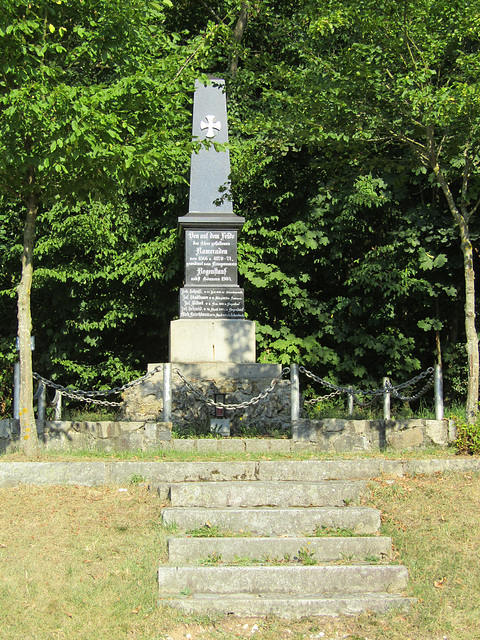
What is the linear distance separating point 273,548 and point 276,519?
40 cm

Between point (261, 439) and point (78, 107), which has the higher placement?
point (78, 107)

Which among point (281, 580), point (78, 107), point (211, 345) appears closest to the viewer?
point (281, 580)

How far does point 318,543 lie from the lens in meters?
5.68

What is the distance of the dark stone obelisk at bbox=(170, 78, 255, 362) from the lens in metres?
11.0

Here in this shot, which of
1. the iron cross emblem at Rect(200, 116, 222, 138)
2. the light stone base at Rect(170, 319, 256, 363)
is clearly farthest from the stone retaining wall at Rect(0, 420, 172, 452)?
the iron cross emblem at Rect(200, 116, 222, 138)

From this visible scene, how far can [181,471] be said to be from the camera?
7.19 m

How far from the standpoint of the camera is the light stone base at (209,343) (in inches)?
433

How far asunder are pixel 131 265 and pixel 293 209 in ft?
12.1

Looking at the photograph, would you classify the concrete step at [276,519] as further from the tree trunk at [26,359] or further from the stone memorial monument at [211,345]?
the stone memorial monument at [211,345]

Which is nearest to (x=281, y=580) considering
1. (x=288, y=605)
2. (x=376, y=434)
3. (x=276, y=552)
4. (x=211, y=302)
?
(x=288, y=605)

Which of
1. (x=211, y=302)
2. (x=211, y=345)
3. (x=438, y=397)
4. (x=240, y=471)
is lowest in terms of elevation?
(x=240, y=471)

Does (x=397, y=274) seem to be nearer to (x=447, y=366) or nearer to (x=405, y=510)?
(x=447, y=366)

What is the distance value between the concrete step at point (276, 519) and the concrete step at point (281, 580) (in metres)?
0.64

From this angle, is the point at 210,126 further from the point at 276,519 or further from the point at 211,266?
the point at 276,519
